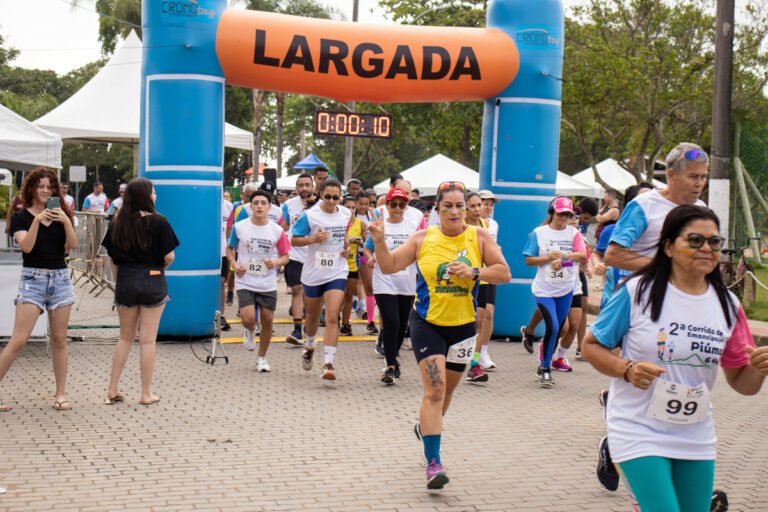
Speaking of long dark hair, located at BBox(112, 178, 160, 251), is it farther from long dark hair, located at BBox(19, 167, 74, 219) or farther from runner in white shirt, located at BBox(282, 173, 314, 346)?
runner in white shirt, located at BBox(282, 173, 314, 346)

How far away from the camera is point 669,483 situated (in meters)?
3.76

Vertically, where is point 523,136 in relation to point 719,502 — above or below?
above

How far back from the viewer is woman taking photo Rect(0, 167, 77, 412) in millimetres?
7887

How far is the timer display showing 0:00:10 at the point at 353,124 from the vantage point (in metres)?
14.6

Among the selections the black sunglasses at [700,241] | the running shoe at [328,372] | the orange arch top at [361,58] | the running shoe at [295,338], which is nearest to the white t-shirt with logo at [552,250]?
the running shoe at [328,372]

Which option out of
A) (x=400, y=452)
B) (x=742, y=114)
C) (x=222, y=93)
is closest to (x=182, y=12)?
(x=222, y=93)

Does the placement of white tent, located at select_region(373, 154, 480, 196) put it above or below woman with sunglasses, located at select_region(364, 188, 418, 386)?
above

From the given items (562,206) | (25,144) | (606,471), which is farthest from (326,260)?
(606,471)

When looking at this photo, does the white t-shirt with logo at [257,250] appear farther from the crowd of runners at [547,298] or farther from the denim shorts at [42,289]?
the denim shorts at [42,289]

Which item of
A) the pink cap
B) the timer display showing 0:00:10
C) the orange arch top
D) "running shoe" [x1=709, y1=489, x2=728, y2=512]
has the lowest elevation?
"running shoe" [x1=709, y1=489, x2=728, y2=512]

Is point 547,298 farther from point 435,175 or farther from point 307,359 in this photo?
point 435,175

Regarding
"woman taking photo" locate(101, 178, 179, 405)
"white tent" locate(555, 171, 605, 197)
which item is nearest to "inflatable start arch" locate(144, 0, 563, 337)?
"woman taking photo" locate(101, 178, 179, 405)

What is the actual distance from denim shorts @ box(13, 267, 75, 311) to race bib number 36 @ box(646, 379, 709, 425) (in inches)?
218

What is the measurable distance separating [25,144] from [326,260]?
3993mm
